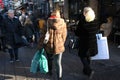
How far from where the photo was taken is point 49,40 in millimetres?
9289

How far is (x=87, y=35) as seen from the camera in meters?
9.69

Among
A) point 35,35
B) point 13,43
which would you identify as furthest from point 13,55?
point 35,35

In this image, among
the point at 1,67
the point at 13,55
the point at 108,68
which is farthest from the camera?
the point at 13,55

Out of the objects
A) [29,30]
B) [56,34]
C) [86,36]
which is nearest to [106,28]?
[29,30]

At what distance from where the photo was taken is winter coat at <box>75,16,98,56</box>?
31.6 feet

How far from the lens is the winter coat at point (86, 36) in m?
9.63

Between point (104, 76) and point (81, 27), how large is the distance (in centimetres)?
147

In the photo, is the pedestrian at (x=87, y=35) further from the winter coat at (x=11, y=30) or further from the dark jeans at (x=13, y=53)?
the dark jeans at (x=13, y=53)

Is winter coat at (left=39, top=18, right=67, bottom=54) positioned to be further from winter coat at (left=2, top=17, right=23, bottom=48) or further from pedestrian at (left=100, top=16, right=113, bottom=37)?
pedestrian at (left=100, top=16, right=113, bottom=37)

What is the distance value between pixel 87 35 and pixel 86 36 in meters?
0.04

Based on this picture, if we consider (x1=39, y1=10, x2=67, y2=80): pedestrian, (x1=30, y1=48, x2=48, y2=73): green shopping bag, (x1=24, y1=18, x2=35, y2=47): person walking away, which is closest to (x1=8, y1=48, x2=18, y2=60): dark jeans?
(x1=30, y1=48, x2=48, y2=73): green shopping bag

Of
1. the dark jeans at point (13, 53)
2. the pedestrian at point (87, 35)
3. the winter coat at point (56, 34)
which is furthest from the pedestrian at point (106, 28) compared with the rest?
the winter coat at point (56, 34)

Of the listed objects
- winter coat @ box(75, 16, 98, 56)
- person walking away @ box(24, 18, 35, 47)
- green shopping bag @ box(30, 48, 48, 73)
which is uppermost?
winter coat @ box(75, 16, 98, 56)

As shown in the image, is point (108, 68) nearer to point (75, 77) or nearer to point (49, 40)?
point (75, 77)
